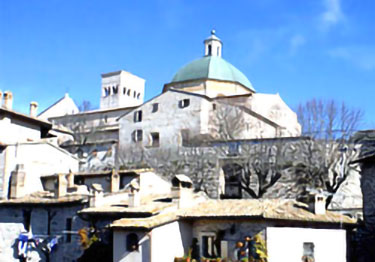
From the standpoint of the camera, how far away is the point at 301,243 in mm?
23672

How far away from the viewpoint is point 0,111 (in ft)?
122

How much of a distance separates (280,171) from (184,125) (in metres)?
13.2

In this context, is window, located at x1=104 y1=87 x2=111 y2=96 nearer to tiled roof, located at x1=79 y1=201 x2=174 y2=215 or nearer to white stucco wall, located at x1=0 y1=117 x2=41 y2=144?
white stucco wall, located at x1=0 y1=117 x2=41 y2=144

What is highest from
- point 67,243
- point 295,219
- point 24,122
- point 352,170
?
point 24,122

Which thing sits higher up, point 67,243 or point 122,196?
point 122,196

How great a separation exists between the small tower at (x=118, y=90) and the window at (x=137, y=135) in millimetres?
31632

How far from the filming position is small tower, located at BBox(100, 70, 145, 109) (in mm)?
83125

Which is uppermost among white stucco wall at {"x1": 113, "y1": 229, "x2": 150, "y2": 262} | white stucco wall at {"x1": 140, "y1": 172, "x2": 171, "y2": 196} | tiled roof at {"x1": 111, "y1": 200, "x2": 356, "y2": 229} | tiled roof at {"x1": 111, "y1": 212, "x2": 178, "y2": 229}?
white stucco wall at {"x1": 140, "y1": 172, "x2": 171, "y2": 196}

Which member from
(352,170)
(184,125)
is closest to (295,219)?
(352,170)

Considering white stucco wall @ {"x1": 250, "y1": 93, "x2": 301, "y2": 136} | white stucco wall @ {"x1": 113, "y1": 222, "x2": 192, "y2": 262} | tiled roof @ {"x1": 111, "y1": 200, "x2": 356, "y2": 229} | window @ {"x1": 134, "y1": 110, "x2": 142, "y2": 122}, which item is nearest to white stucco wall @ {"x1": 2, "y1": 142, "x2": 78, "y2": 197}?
white stucco wall @ {"x1": 113, "y1": 222, "x2": 192, "y2": 262}

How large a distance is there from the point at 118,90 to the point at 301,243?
61882 millimetres

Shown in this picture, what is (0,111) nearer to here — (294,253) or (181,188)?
(181,188)

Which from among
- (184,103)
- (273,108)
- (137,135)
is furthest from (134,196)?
(273,108)

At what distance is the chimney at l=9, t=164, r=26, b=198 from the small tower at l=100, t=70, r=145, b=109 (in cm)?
4839
